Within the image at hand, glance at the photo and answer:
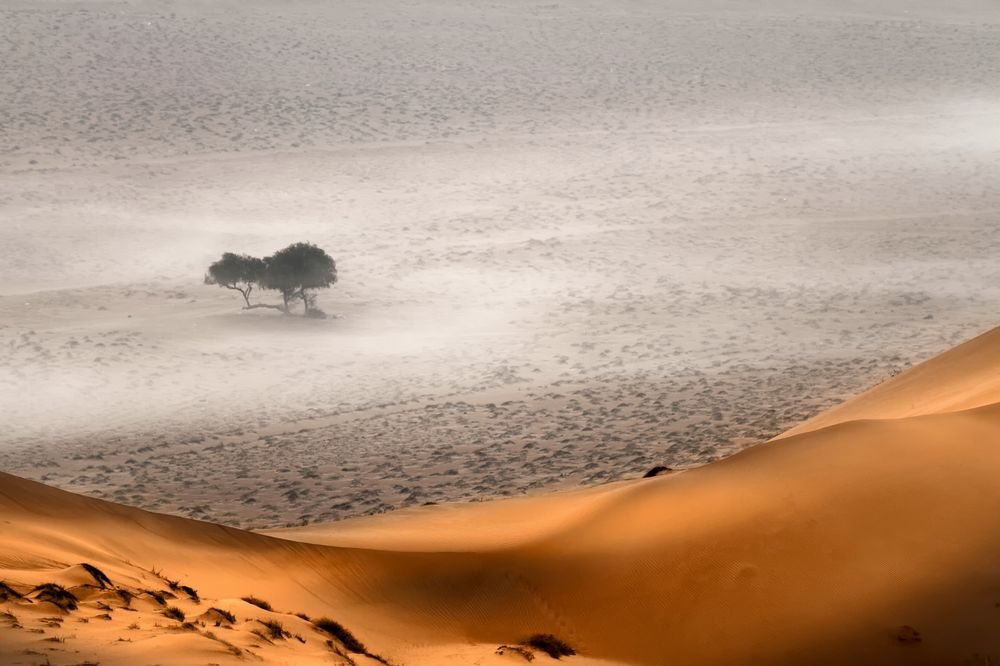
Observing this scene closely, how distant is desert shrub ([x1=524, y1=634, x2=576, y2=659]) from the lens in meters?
7.33

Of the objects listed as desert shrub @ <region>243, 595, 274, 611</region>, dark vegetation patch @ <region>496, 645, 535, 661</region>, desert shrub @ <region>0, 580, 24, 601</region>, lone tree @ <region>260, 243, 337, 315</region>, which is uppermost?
lone tree @ <region>260, 243, 337, 315</region>

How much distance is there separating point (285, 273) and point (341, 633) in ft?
49.0

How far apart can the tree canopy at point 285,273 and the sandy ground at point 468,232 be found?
1.51 ft

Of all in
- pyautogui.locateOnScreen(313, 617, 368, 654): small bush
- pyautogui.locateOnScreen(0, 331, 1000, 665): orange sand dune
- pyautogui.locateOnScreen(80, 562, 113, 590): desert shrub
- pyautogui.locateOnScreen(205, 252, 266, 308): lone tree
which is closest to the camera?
pyautogui.locateOnScreen(80, 562, 113, 590): desert shrub

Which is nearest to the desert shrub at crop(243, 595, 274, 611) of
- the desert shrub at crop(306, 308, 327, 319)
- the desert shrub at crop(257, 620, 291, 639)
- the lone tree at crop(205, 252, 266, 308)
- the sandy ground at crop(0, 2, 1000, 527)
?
the desert shrub at crop(257, 620, 291, 639)

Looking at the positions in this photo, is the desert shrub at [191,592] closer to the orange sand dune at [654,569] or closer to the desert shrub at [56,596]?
the orange sand dune at [654,569]

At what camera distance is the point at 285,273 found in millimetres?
21625

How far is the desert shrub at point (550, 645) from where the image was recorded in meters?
7.33

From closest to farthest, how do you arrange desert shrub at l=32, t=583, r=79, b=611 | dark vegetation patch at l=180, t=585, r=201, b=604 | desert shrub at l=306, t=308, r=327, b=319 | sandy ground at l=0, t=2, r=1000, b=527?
1. desert shrub at l=32, t=583, r=79, b=611
2. dark vegetation patch at l=180, t=585, r=201, b=604
3. sandy ground at l=0, t=2, r=1000, b=527
4. desert shrub at l=306, t=308, r=327, b=319

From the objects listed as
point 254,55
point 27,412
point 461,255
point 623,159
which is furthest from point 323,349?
point 254,55

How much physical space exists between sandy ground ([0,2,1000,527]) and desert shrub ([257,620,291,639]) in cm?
569

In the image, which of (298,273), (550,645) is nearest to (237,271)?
(298,273)

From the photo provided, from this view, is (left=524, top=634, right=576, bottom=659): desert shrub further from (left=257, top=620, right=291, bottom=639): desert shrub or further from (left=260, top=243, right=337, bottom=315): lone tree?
(left=260, top=243, right=337, bottom=315): lone tree

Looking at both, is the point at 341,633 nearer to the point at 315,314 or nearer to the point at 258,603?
the point at 258,603
